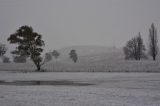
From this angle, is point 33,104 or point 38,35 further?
point 38,35

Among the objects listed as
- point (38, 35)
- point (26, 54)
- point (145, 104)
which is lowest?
point (145, 104)

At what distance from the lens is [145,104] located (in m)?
14.4

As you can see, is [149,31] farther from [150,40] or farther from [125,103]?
[125,103]

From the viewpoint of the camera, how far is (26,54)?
226ft

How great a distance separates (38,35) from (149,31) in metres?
36.0

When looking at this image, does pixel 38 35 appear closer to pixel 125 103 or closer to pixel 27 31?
pixel 27 31

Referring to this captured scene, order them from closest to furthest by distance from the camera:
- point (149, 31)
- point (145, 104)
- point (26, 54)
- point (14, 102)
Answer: point (145, 104) → point (14, 102) → point (26, 54) → point (149, 31)

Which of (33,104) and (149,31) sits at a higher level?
(149,31)

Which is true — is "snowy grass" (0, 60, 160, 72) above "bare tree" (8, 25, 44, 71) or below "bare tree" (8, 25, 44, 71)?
below

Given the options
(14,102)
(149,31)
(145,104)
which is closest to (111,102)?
(145,104)

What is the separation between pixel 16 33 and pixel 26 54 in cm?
615

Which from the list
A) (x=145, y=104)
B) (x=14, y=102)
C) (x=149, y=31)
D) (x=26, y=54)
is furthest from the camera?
(x=149, y=31)

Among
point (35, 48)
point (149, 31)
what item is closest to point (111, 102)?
point (35, 48)

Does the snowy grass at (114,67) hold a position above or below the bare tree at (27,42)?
below
